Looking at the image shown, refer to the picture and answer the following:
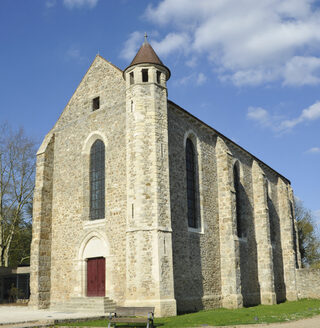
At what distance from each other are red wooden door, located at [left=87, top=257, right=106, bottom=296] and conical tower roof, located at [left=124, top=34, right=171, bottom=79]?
31.9 ft

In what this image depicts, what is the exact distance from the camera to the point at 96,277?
19031mm

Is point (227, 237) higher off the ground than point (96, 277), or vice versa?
point (227, 237)

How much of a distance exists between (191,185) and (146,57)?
695cm

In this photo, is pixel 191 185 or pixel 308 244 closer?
pixel 191 185

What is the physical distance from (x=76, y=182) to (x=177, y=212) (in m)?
5.98

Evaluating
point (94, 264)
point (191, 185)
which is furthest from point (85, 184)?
point (191, 185)

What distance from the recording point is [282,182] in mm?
32406

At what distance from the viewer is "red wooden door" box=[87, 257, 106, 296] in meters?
18.7

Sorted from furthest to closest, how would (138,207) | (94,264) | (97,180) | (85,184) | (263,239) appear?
(263,239)
(85,184)
(97,180)
(94,264)
(138,207)

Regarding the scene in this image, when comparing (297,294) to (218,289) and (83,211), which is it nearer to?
(218,289)

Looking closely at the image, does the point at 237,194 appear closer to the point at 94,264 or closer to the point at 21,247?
the point at 94,264

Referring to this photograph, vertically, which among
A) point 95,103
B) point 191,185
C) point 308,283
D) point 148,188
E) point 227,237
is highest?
point 95,103

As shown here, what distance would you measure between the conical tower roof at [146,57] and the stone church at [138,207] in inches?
2.4

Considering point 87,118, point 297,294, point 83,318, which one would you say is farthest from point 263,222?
point 83,318
